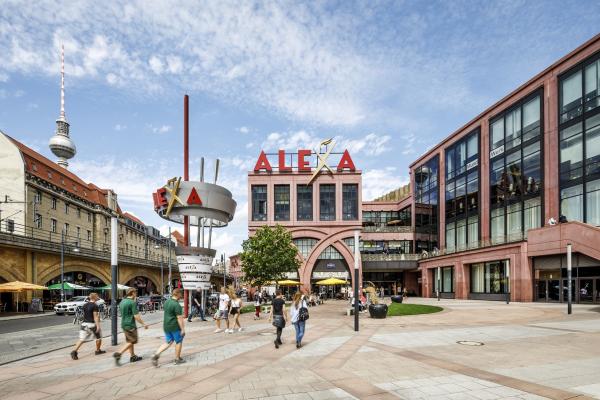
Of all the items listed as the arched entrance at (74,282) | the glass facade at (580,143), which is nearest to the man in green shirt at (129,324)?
the glass facade at (580,143)

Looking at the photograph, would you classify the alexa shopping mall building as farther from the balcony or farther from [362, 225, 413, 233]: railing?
the balcony

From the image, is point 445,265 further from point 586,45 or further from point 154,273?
point 154,273

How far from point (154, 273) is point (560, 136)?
5576 cm

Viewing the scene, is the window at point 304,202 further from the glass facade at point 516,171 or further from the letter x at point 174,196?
the letter x at point 174,196

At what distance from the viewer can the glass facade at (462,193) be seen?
44906mm

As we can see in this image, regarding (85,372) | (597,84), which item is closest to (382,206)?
(597,84)

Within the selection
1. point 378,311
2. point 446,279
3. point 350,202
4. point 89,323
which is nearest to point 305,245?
point 350,202

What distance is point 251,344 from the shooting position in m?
13.5

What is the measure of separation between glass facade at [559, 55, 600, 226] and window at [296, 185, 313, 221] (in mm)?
31588

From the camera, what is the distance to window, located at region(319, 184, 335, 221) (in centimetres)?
5794

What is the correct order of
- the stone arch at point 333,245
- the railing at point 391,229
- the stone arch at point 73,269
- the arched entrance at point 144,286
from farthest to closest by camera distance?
the arched entrance at point 144,286 < the railing at point 391,229 < the stone arch at point 333,245 < the stone arch at point 73,269

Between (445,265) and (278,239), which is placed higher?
(278,239)

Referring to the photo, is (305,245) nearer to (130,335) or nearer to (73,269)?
(73,269)

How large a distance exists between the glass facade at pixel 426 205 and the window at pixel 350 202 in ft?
28.6
